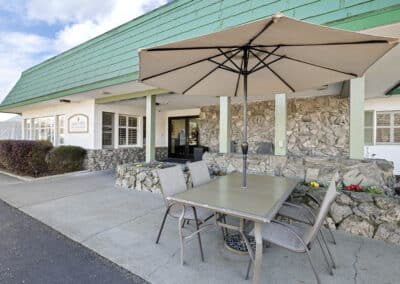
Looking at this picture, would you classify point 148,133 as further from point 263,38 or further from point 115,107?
point 263,38

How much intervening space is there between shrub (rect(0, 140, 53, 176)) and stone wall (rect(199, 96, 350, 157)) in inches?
276

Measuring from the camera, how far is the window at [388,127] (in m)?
6.98

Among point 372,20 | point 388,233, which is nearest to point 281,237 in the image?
point 388,233

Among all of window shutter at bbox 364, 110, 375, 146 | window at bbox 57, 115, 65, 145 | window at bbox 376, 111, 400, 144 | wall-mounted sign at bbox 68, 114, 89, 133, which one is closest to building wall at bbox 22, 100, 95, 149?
wall-mounted sign at bbox 68, 114, 89, 133

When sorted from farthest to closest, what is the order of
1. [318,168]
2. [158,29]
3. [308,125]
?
[308,125] → [158,29] → [318,168]

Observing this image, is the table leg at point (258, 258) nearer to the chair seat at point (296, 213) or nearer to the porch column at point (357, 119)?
the chair seat at point (296, 213)

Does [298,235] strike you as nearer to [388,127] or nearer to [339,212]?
[339,212]

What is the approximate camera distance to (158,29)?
5363mm

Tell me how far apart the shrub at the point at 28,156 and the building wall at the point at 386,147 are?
11482 millimetres

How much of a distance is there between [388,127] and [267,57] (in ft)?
24.3

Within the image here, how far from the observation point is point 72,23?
1015cm

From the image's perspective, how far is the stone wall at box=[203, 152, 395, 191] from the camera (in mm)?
3184

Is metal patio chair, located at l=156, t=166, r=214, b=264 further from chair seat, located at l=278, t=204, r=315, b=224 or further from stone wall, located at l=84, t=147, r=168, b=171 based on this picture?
stone wall, located at l=84, t=147, r=168, b=171

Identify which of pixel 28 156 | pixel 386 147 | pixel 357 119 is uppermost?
pixel 357 119
